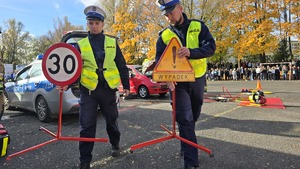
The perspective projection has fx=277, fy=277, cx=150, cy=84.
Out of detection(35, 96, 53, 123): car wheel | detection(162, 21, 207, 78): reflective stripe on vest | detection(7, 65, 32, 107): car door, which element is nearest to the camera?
detection(162, 21, 207, 78): reflective stripe on vest

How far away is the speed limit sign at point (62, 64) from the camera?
3.58 metres

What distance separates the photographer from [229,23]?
26.2m

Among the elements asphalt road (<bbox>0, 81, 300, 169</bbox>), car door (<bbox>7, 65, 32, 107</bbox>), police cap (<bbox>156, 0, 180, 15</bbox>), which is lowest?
asphalt road (<bbox>0, 81, 300, 169</bbox>)

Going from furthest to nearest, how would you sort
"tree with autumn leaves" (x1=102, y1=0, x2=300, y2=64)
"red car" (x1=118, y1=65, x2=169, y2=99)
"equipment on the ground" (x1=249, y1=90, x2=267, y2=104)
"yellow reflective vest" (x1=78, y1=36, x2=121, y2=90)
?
"tree with autumn leaves" (x1=102, y1=0, x2=300, y2=64)
"red car" (x1=118, y1=65, x2=169, y2=99)
"equipment on the ground" (x1=249, y1=90, x2=267, y2=104)
"yellow reflective vest" (x1=78, y1=36, x2=121, y2=90)

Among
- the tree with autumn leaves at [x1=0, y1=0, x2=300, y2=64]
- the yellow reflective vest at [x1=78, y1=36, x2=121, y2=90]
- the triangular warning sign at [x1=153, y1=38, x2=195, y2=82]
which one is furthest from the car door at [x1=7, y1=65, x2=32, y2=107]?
the tree with autumn leaves at [x1=0, y1=0, x2=300, y2=64]

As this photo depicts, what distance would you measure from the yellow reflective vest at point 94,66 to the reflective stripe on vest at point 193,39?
775mm

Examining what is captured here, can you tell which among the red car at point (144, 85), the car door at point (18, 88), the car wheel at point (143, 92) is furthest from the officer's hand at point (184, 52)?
the car wheel at point (143, 92)

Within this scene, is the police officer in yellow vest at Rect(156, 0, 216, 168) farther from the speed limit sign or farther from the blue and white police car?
the blue and white police car

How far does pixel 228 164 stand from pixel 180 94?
1.18m

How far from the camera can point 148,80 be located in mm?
12133

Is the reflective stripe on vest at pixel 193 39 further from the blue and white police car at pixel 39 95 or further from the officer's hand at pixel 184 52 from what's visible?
the blue and white police car at pixel 39 95

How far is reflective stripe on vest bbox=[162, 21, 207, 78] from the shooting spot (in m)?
3.38

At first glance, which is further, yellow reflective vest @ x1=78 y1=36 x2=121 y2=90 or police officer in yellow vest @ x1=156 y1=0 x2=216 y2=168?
yellow reflective vest @ x1=78 y1=36 x2=121 y2=90

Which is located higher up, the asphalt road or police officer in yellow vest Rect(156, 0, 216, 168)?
police officer in yellow vest Rect(156, 0, 216, 168)
